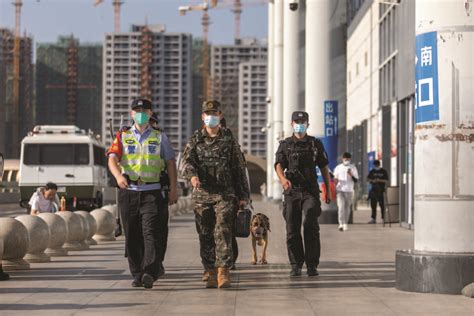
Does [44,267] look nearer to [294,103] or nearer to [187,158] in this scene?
[187,158]

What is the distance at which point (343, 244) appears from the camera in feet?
64.1

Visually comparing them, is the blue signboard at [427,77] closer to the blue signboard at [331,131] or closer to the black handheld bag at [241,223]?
the black handheld bag at [241,223]

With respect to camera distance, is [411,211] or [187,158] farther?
[411,211]

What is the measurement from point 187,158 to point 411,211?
14.9m

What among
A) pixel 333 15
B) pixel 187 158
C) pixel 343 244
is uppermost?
pixel 333 15

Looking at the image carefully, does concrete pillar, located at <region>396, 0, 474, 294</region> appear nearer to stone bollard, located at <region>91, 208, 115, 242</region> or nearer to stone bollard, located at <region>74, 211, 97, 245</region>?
stone bollard, located at <region>74, 211, 97, 245</region>

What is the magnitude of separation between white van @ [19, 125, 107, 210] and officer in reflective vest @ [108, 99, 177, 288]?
23.6 metres

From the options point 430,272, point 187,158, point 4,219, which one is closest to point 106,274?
point 4,219

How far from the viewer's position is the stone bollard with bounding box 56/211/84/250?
689 inches

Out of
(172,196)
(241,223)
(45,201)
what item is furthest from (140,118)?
(45,201)

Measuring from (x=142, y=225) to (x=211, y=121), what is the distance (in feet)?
4.20

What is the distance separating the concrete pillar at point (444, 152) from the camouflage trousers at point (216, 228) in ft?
5.83

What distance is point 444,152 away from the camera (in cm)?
1029

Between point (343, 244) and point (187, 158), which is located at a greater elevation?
point (187, 158)
